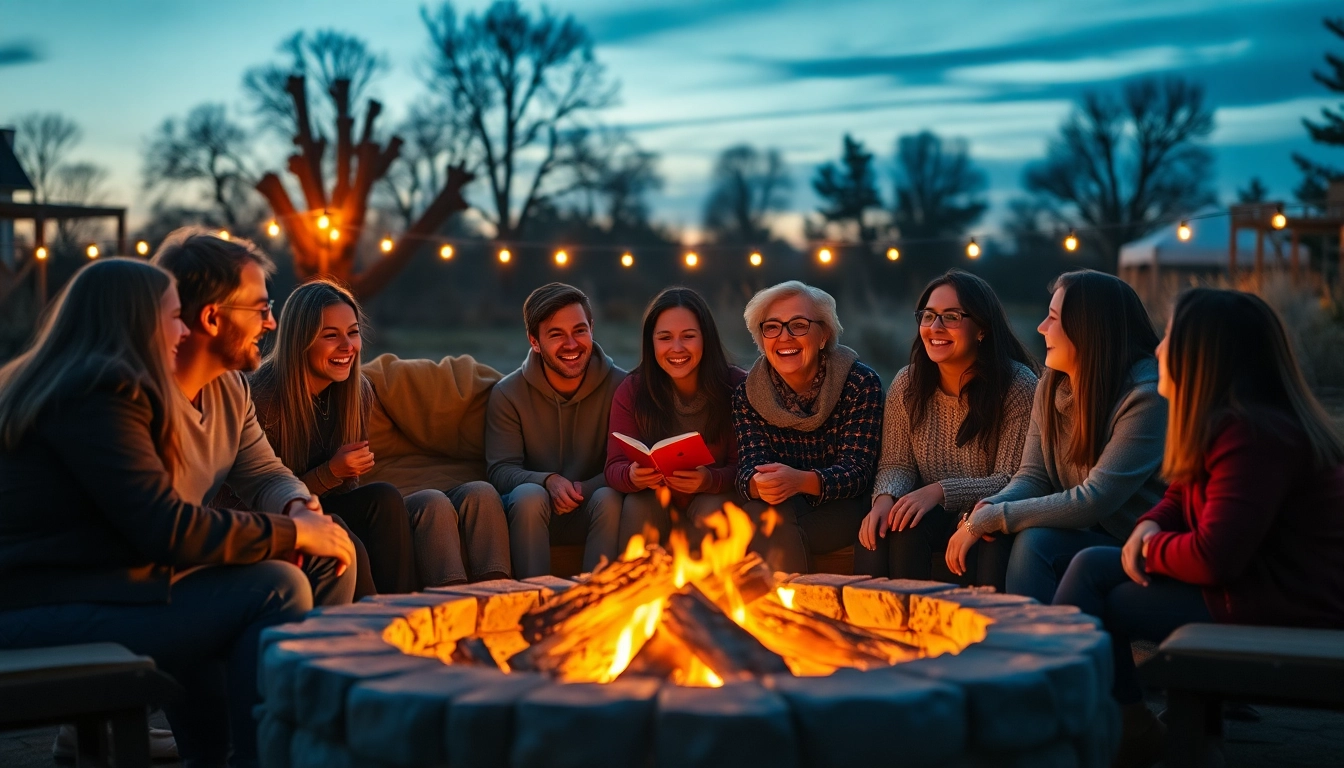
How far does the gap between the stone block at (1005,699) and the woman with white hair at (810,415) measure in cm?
207

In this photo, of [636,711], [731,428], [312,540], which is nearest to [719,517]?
[731,428]

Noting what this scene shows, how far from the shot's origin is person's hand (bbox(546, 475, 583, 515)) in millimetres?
4496

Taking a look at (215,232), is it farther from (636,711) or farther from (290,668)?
(636,711)

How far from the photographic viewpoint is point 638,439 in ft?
15.3

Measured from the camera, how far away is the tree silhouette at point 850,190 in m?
25.6

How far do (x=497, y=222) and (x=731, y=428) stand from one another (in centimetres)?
2035

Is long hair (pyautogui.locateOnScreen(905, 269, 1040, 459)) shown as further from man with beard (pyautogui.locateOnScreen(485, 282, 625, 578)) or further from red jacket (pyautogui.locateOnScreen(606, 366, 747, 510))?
man with beard (pyautogui.locateOnScreen(485, 282, 625, 578))

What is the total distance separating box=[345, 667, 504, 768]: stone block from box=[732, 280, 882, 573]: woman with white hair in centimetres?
222

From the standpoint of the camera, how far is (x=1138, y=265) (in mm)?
22047

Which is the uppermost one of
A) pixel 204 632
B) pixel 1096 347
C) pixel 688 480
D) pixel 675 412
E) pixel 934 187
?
pixel 934 187

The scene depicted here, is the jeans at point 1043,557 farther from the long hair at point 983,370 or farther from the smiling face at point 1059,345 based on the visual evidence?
the long hair at point 983,370

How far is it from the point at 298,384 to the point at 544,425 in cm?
100

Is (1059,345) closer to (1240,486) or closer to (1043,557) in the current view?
(1043,557)

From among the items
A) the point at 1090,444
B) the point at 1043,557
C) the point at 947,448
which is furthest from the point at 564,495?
the point at 1090,444
